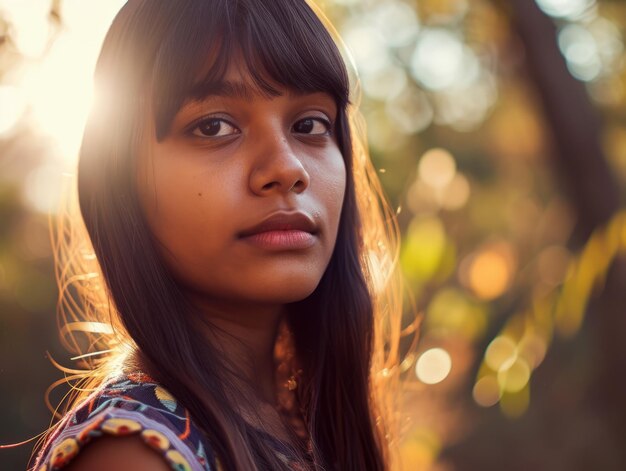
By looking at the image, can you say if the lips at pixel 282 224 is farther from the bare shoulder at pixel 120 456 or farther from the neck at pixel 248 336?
the bare shoulder at pixel 120 456

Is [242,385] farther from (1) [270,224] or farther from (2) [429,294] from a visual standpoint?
(2) [429,294]

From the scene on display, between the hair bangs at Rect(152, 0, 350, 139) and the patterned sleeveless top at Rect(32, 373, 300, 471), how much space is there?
0.51 metres

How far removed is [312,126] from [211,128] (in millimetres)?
261

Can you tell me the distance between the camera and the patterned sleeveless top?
1297 millimetres

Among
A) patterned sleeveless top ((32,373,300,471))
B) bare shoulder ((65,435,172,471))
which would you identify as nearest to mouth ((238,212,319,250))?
patterned sleeveless top ((32,373,300,471))

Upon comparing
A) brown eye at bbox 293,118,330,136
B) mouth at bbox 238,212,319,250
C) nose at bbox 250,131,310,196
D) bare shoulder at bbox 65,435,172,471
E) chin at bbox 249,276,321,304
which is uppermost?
brown eye at bbox 293,118,330,136

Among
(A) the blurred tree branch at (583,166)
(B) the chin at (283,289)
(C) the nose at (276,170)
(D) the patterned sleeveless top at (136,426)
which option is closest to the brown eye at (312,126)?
(C) the nose at (276,170)

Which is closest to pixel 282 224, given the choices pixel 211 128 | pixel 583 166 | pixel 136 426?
pixel 211 128

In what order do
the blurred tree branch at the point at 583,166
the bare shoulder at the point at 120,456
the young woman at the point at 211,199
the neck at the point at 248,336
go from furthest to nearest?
the blurred tree branch at the point at 583,166 → the neck at the point at 248,336 → the young woman at the point at 211,199 → the bare shoulder at the point at 120,456

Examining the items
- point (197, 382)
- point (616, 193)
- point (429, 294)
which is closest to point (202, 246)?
point (197, 382)

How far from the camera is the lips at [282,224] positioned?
1681 mm

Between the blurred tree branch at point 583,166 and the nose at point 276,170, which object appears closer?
the nose at point 276,170

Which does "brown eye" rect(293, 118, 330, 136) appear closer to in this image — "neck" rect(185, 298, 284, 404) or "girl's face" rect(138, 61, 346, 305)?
"girl's face" rect(138, 61, 346, 305)

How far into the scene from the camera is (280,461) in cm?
170
